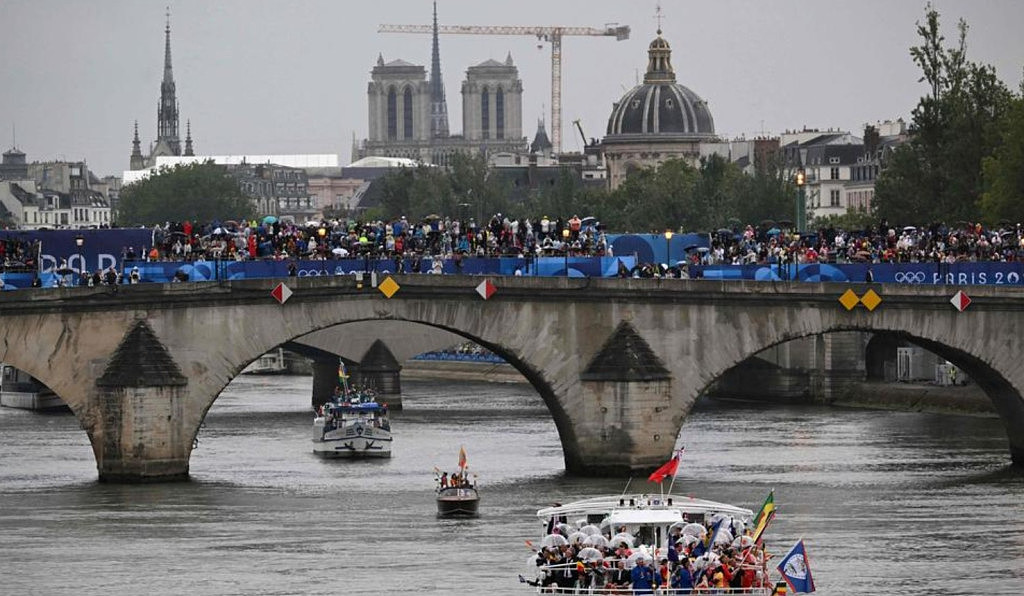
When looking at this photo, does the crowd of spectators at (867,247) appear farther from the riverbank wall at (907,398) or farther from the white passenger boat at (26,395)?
the white passenger boat at (26,395)

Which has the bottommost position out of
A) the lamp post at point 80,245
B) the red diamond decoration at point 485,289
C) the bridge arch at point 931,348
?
the bridge arch at point 931,348

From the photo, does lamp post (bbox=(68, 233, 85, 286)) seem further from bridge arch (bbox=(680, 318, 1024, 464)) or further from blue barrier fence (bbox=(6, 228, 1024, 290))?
bridge arch (bbox=(680, 318, 1024, 464))

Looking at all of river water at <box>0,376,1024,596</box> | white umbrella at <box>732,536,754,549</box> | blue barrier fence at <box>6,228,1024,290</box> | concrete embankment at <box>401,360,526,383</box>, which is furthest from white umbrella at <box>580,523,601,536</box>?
concrete embankment at <box>401,360,526,383</box>

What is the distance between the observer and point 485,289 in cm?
9262

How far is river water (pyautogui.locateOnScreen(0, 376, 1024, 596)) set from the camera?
7388 centimetres

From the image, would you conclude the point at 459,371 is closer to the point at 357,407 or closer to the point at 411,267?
the point at 357,407

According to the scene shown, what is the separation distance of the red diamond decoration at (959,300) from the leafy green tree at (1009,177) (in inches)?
1561

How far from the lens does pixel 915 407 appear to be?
12862cm

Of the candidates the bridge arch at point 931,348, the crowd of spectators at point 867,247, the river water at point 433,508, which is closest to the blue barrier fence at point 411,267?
the crowd of spectators at point 867,247

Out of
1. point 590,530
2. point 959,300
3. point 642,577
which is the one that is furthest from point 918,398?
point 642,577

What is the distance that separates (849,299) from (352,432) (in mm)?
23276

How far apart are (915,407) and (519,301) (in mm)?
40367

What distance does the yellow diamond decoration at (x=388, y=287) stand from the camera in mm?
92125

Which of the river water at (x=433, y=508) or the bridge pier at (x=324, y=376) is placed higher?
the bridge pier at (x=324, y=376)
